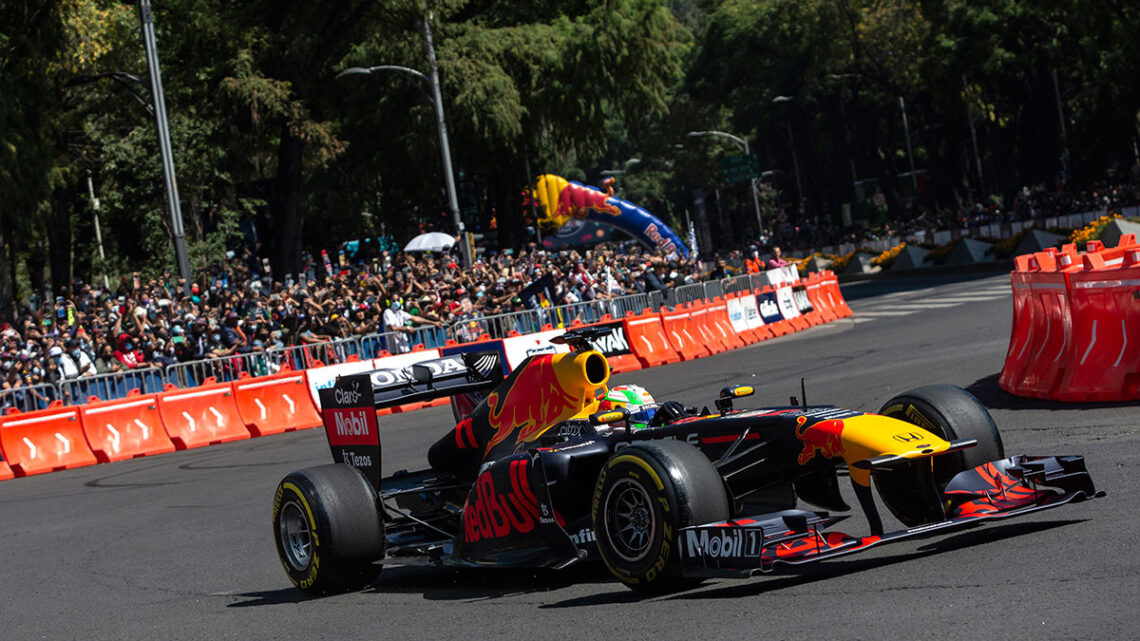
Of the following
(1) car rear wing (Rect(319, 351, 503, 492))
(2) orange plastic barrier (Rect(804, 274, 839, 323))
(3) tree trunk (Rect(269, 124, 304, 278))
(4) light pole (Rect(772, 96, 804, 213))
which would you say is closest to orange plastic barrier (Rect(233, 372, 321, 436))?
(3) tree trunk (Rect(269, 124, 304, 278))

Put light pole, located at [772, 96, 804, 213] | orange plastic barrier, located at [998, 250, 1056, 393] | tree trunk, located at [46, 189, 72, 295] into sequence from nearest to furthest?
orange plastic barrier, located at [998, 250, 1056, 393]
tree trunk, located at [46, 189, 72, 295]
light pole, located at [772, 96, 804, 213]

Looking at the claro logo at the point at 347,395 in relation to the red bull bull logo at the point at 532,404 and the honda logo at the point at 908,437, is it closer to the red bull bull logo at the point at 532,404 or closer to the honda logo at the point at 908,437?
the red bull bull logo at the point at 532,404

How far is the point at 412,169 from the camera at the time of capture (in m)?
40.1

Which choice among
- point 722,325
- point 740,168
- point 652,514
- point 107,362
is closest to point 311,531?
point 652,514

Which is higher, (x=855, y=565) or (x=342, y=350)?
(x=342, y=350)

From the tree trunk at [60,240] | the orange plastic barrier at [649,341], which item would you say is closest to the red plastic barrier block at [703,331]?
the orange plastic barrier at [649,341]

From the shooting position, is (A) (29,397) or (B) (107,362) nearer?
(A) (29,397)

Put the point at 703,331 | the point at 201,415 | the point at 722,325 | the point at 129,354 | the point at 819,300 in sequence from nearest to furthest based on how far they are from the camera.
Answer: the point at 201,415 → the point at 129,354 → the point at 703,331 → the point at 722,325 → the point at 819,300

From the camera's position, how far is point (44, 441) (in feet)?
66.4

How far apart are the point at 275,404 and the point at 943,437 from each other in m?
16.7

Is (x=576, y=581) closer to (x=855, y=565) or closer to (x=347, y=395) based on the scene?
(x=855, y=565)

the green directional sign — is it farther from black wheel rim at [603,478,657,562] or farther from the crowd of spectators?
black wheel rim at [603,478,657,562]

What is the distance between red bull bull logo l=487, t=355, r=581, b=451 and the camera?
8.10 m

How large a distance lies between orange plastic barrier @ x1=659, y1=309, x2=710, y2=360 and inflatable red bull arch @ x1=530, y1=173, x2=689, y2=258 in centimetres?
2226
